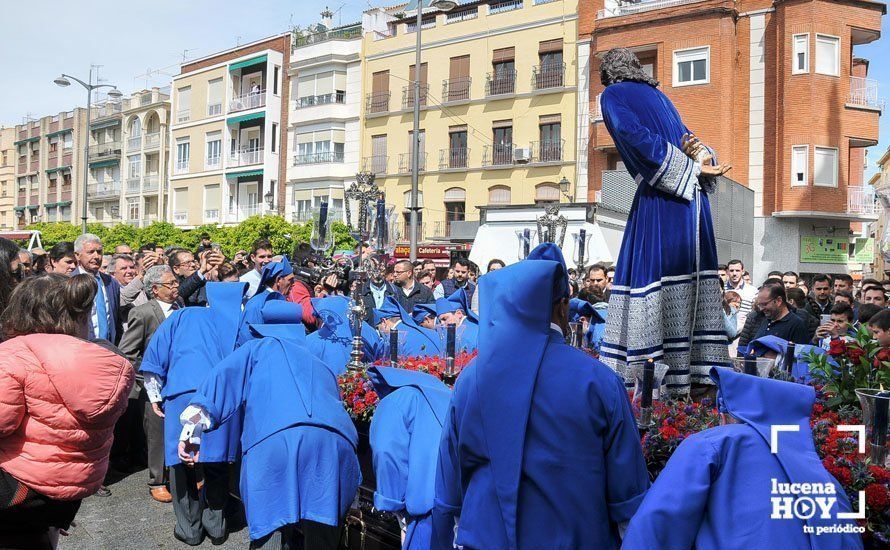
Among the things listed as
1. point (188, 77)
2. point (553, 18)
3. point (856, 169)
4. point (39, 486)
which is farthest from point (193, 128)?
point (39, 486)

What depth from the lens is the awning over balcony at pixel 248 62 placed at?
4209 cm

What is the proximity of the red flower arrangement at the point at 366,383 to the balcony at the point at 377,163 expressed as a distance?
31.7m

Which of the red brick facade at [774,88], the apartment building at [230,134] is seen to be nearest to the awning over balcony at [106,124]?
the apartment building at [230,134]

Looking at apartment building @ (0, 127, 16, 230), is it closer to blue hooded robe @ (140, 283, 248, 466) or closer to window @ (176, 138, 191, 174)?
window @ (176, 138, 191, 174)

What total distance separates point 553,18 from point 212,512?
1148 inches

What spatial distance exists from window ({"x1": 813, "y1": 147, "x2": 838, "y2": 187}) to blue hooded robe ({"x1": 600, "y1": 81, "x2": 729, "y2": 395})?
24831 mm

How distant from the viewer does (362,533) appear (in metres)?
5.10

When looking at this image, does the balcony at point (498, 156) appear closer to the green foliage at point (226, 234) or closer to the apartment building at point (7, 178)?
the green foliage at point (226, 234)

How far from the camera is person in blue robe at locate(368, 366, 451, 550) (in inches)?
147

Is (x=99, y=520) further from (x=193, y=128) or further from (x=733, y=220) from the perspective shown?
(x=193, y=128)

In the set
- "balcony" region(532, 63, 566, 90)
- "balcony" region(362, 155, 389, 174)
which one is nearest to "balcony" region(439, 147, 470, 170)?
"balcony" region(362, 155, 389, 174)

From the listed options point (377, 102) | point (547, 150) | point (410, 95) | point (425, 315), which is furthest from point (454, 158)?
point (425, 315)

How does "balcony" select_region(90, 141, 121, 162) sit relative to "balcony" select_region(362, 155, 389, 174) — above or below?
above

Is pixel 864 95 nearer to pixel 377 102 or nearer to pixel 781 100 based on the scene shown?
pixel 781 100
